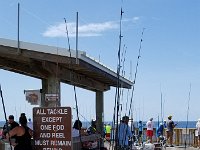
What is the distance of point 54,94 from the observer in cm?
1083

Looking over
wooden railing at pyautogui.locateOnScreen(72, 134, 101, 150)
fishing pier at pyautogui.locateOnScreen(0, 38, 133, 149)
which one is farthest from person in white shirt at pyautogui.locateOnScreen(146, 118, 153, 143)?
wooden railing at pyautogui.locateOnScreen(72, 134, 101, 150)

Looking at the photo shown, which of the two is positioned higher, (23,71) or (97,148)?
(23,71)

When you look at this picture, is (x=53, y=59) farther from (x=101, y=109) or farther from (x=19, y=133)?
(x=101, y=109)

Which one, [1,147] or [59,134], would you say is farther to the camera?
[1,147]

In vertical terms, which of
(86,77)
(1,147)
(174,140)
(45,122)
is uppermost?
(86,77)

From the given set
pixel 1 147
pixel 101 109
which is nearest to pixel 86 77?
pixel 101 109

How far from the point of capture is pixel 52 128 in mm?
8906

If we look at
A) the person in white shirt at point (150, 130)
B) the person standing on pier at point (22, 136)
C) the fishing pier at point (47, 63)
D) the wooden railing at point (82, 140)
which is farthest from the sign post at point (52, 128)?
A: the person in white shirt at point (150, 130)

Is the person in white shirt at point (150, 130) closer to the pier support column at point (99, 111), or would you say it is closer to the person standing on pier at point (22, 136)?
the pier support column at point (99, 111)

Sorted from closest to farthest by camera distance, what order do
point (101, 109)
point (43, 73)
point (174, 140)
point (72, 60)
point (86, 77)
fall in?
point (72, 60)
point (43, 73)
point (86, 77)
point (101, 109)
point (174, 140)

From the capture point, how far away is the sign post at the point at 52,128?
878cm

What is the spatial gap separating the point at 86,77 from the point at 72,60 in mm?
4725

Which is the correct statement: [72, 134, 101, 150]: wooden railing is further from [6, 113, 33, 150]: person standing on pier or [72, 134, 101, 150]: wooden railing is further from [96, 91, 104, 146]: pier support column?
[96, 91, 104, 146]: pier support column

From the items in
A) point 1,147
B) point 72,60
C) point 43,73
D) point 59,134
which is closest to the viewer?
point 59,134
